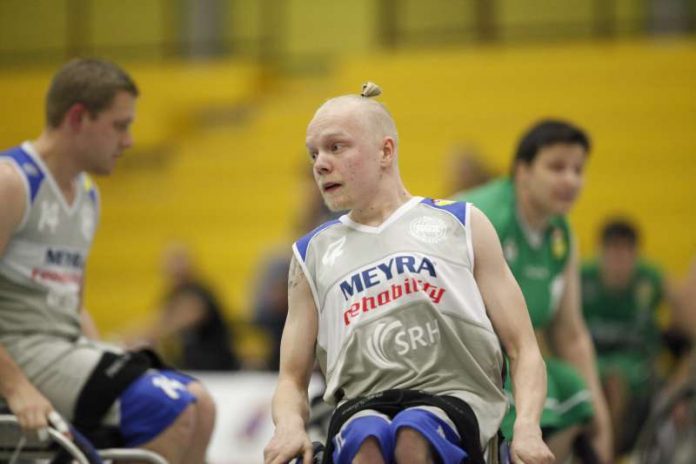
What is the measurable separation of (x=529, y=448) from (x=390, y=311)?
0.51 meters

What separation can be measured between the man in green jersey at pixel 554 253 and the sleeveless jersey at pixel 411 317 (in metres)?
1.44

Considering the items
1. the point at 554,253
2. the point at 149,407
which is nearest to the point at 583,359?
the point at 554,253

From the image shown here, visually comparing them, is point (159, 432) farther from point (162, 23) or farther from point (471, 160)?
point (162, 23)

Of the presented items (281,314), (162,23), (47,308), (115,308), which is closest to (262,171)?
(115,308)

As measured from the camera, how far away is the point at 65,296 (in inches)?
172

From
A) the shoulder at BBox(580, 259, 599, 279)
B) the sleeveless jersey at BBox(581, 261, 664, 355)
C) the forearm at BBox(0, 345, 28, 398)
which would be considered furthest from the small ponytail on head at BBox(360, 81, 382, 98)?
the shoulder at BBox(580, 259, 599, 279)

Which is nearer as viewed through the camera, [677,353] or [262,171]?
[677,353]

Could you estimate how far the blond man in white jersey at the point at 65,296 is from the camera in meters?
4.20

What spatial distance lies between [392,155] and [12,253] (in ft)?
4.71

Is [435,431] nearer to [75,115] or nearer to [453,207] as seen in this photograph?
[453,207]

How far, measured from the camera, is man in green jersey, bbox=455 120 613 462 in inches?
190

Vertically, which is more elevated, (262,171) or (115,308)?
(262,171)

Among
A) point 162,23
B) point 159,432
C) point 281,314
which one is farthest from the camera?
point 162,23

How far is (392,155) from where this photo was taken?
11.4 ft
